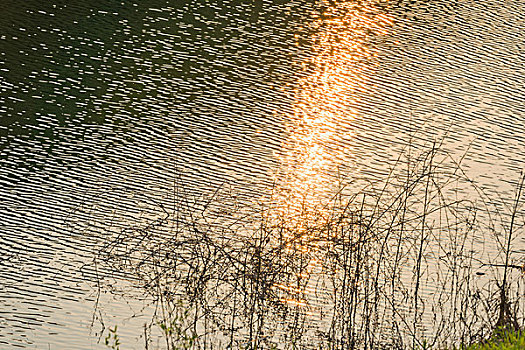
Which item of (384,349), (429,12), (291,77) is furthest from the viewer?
(429,12)

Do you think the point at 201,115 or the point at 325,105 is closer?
the point at 201,115

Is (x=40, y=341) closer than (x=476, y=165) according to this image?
Yes

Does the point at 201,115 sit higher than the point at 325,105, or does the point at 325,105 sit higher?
the point at 325,105

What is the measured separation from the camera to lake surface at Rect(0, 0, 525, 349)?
1078 cm

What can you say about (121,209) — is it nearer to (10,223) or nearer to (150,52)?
(10,223)

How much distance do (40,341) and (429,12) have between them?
20.5 m

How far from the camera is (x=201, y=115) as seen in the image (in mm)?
16906

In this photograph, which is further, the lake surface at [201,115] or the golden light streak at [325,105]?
the golden light streak at [325,105]

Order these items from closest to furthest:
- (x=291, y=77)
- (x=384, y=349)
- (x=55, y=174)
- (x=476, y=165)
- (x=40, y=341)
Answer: (x=384, y=349) → (x=40, y=341) → (x=55, y=174) → (x=476, y=165) → (x=291, y=77)

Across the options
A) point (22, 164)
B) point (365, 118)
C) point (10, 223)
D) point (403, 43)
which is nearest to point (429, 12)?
point (403, 43)

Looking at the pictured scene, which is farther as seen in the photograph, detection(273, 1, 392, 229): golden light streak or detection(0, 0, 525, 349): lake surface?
detection(273, 1, 392, 229): golden light streak

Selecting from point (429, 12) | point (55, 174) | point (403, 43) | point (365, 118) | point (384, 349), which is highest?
point (429, 12)

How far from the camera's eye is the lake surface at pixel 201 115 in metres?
10.8

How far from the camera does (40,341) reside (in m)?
9.20
